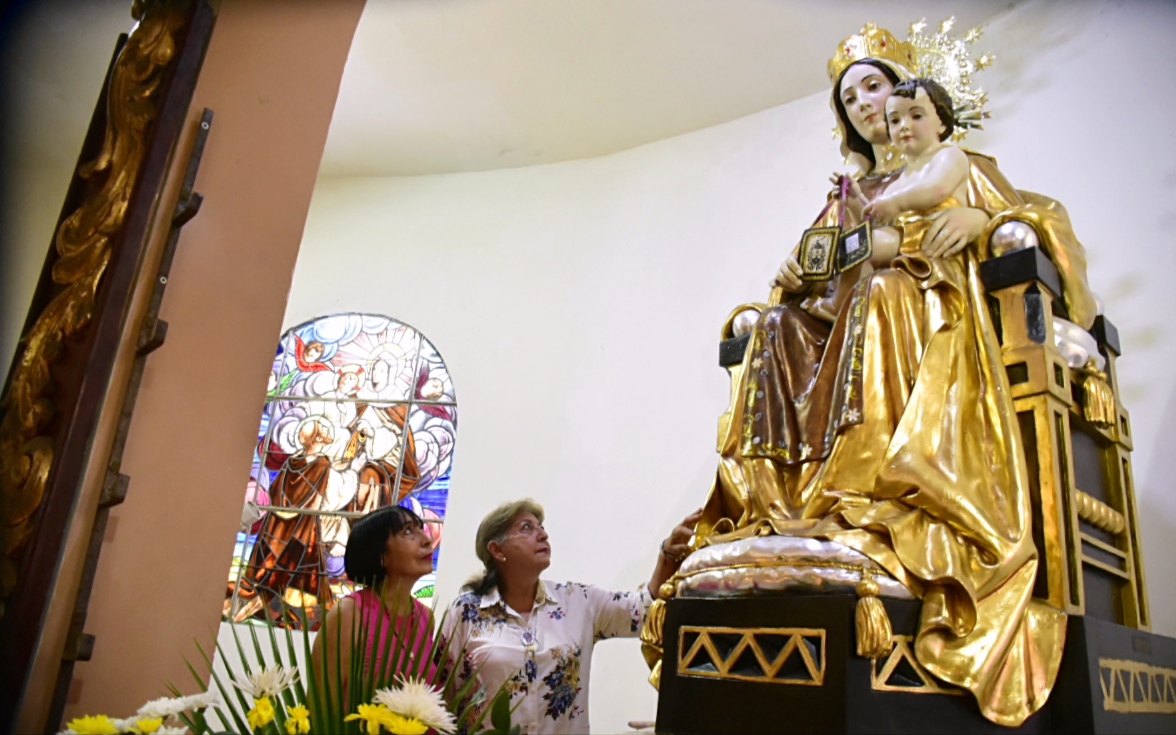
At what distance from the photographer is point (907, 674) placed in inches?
59.4

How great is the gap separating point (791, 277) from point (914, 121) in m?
0.48

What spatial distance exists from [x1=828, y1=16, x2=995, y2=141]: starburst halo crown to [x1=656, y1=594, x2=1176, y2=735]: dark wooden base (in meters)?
1.54

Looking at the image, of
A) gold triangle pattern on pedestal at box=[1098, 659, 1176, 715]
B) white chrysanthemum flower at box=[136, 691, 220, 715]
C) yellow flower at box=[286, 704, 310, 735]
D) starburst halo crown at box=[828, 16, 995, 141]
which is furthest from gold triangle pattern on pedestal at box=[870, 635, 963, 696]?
starburst halo crown at box=[828, 16, 995, 141]

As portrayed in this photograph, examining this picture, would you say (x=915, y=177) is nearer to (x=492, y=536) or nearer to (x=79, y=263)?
(x=492, y=536)

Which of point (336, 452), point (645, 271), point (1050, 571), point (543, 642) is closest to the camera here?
point (1050, 571)

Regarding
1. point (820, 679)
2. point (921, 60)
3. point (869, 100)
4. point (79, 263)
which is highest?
point (921, 60)

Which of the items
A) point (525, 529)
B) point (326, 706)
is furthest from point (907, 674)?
point (525, 529)

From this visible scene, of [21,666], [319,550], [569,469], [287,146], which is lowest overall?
[21,666]

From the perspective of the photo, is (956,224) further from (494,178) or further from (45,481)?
(494,178)

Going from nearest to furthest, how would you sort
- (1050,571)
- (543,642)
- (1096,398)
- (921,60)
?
1. (1050,571)
2. (1096,398)
3. (543,642)
4. (921,60)

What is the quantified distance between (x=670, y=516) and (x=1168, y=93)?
2.27 metres

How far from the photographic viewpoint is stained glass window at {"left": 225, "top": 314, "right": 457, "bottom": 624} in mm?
4719

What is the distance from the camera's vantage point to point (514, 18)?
14.0ft

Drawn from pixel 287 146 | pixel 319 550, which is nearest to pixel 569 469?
pixel 319 550
